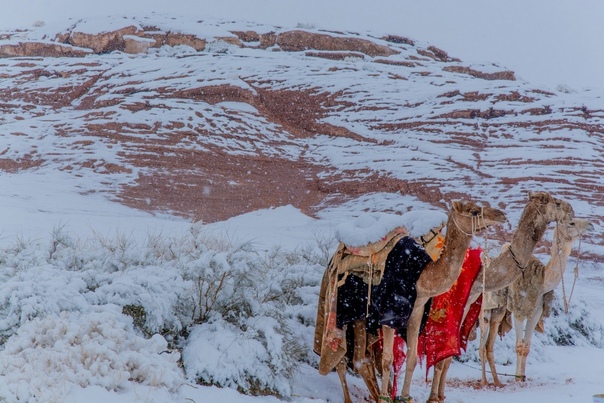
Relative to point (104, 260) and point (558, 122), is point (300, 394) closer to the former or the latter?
point (104, 260)

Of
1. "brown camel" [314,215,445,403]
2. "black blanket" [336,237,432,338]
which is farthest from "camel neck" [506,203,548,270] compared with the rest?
"black blanket" [336,237,432,338]

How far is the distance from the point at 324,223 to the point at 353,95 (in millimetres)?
15735

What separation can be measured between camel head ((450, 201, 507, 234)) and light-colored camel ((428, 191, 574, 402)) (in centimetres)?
78

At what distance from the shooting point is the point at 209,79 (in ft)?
100

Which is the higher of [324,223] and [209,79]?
[209,79]

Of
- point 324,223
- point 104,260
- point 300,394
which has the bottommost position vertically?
point 324,223

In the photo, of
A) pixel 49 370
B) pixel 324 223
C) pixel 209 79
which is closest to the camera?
pixel 49 370

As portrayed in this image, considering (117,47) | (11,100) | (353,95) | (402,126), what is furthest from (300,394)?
(117,47)

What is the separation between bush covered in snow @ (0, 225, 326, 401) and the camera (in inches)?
163

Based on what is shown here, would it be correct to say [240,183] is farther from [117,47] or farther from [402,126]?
[117,47]

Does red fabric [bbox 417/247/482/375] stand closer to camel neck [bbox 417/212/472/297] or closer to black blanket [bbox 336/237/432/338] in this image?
black blanket [bbox 336/237/432/338]

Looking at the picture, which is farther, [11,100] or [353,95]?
[353,95]

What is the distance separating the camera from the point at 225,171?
21.6m

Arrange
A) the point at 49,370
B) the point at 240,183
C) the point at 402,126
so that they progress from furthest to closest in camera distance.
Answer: the point at 402,126
the point at 240,183
the point at 49,370
